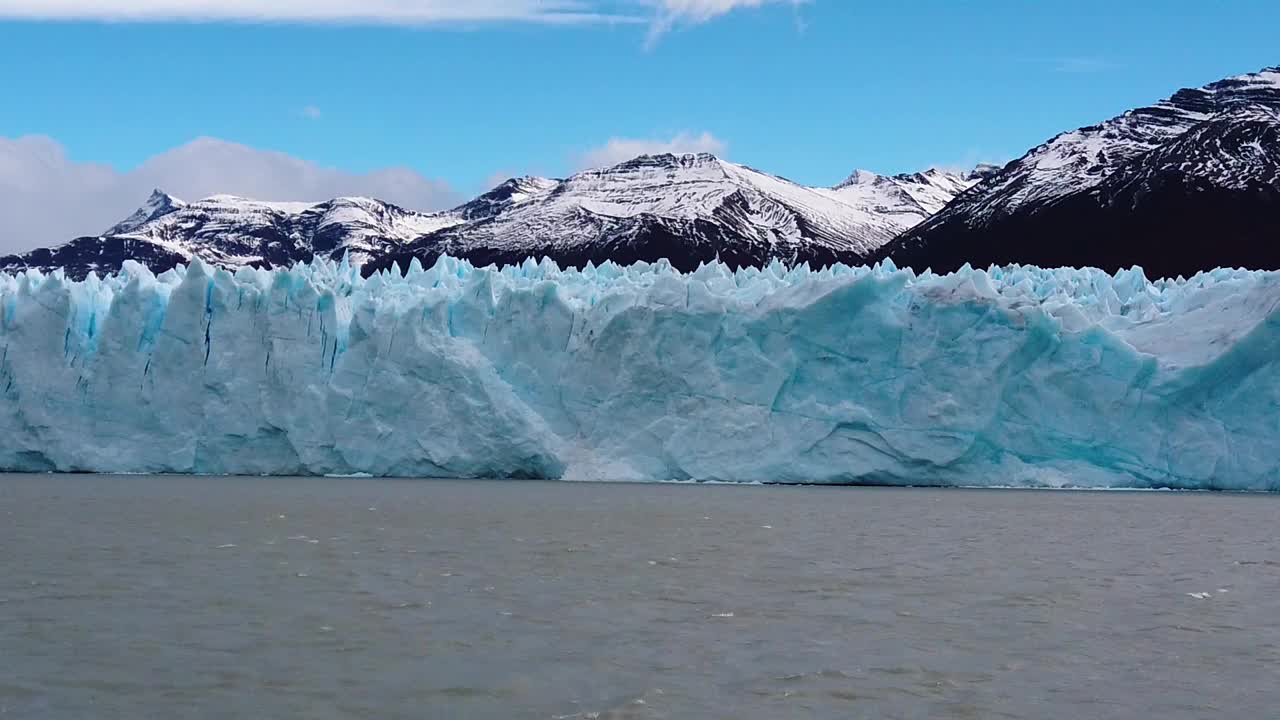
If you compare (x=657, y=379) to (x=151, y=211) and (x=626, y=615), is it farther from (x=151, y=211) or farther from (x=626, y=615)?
(x=151, y=211)

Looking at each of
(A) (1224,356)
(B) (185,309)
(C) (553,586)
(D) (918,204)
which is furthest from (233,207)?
(C) (553,586)

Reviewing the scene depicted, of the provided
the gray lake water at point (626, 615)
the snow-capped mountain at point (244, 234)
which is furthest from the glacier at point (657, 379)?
the snow-capped mountain at point (244, 234)

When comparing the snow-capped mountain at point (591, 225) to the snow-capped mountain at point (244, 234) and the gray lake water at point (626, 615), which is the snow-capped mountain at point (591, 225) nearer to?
the snow-capped mountain at point (244, 234)

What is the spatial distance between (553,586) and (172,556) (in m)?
3.58

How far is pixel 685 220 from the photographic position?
237 feet

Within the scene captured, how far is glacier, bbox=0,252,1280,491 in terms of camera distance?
21.0 metres

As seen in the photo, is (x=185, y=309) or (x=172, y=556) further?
(x=185, y=309)

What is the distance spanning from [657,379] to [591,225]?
52269 millimetres

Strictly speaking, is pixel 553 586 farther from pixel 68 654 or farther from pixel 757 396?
pixel 757 396

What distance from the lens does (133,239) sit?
76.4 meters

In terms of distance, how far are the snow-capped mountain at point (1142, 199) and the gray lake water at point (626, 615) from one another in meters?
38.1

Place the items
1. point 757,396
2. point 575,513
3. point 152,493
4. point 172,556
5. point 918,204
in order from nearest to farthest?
point 172,556
point 575,513
point 152,493
point 757,396
point 918,204

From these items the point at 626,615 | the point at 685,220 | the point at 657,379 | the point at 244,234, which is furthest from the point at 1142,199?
the point at 244,234

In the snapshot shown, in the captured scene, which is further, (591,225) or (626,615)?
(591,225)
